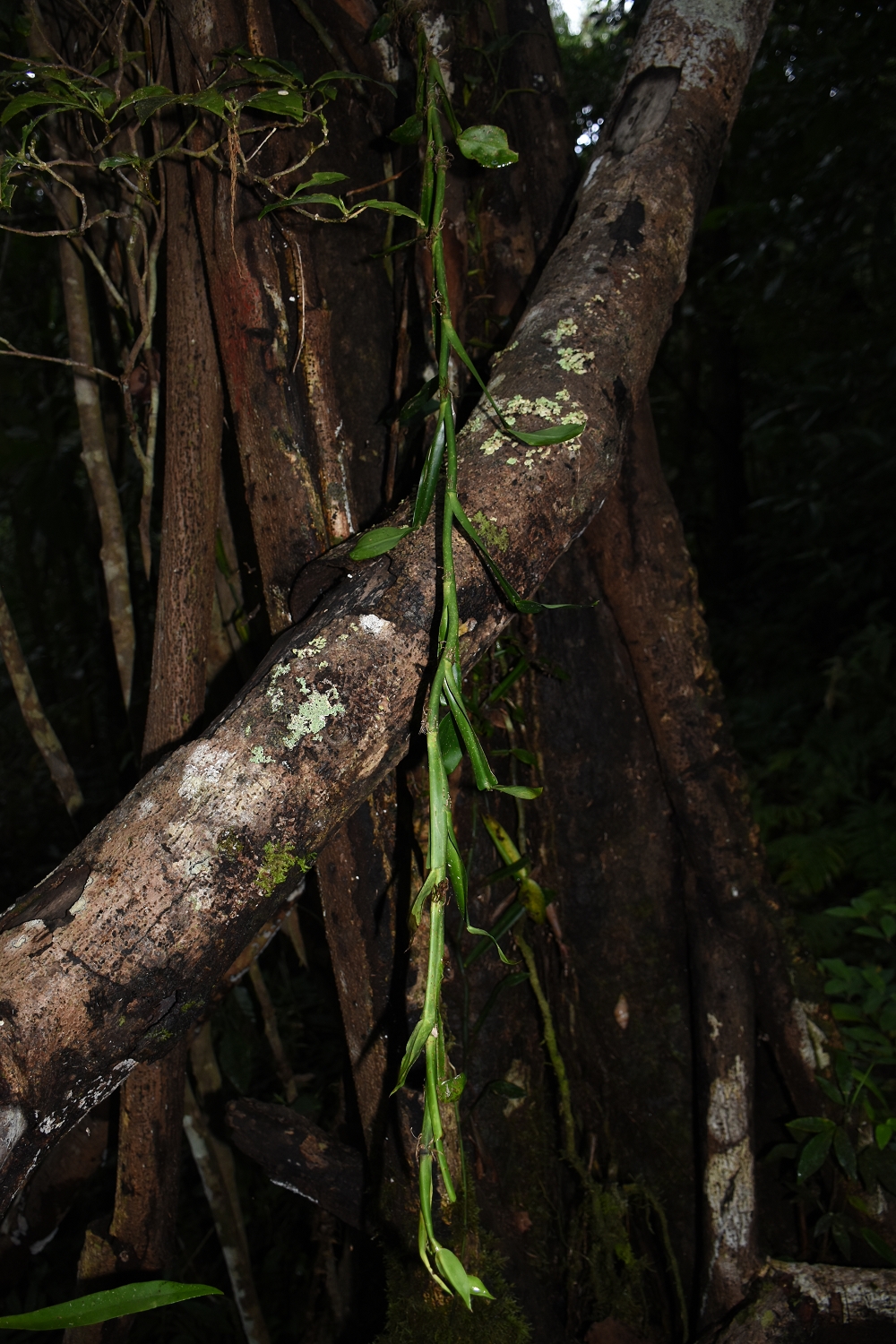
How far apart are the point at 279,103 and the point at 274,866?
757 millimetres

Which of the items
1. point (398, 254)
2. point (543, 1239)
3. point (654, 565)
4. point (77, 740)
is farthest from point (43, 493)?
point (543, 1239)

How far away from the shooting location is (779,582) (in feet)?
16.0

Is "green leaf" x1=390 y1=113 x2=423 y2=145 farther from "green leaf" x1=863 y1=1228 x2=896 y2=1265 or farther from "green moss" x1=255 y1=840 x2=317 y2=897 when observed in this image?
"green leaf" x1=863 y1=1228 x2=896 y2=1265

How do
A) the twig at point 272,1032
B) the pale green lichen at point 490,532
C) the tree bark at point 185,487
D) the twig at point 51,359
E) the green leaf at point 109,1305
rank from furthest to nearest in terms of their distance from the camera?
the twig at point 272,1032, the tree bark at point 185,487, the twig at point 51,359, the pale green lichen at point 490,532, the green leaf at point 109,1305

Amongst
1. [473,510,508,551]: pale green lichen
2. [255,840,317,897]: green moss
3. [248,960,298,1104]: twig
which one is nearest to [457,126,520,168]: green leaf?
[473,510,508,551]: pale green lichen

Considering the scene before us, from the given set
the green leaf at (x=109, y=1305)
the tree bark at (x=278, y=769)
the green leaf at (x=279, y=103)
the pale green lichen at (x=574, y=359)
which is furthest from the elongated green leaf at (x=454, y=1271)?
the green leaf at (x=279, y=103)

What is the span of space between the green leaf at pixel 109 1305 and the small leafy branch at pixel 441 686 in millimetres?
162

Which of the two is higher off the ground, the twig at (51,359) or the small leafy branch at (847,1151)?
the twig at (51,359)

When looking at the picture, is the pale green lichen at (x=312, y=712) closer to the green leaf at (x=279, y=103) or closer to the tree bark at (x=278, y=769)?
the tree bark at (x=278, y=769)

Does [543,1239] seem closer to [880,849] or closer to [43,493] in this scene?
[880,849]

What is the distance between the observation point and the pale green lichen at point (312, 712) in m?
0.65

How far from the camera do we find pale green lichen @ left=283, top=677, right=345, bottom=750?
2.14 feet

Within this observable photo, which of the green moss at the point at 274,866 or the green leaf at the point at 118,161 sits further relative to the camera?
the green leaf at the point at 118,161

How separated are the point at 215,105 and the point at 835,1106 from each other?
1.57 m
